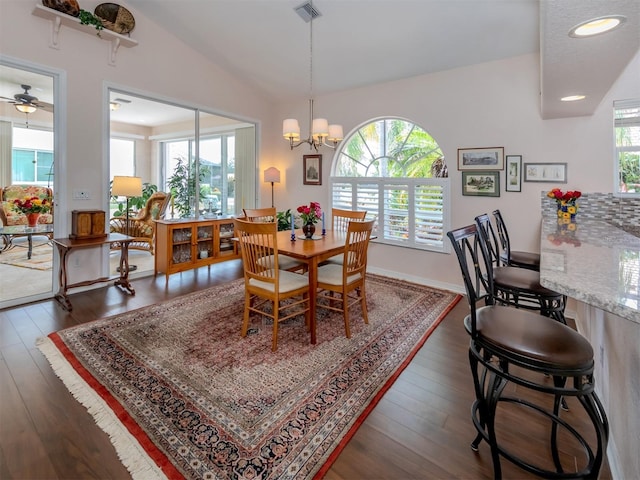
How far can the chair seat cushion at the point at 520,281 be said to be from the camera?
1906 millimetres

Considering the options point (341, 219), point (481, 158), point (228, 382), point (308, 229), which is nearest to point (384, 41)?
point (481, 158)

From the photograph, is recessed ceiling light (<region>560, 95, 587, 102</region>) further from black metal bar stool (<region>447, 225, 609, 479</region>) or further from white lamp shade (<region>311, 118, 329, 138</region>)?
white lamp shade (<region>311, 118, 329, 138</region>)

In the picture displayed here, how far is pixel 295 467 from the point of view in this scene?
4.97ft

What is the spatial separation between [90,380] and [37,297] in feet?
7.01

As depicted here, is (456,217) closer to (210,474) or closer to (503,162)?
(503,162)

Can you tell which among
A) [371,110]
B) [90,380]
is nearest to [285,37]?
[371,110]

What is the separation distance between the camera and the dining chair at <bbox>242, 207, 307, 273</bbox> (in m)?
3.33

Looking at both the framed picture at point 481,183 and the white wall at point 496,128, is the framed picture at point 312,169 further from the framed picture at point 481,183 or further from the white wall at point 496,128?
the framed picture at point 481,183

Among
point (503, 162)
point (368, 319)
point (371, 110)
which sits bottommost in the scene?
point (368, 319)

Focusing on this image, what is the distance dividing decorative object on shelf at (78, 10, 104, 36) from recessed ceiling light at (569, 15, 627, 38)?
434 cm

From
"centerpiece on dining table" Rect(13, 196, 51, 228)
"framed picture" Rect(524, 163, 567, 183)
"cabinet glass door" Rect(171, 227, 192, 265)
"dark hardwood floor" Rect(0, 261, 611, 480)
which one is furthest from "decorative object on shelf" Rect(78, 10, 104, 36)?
"framed picture" Rect(524, 163, 567, 183)

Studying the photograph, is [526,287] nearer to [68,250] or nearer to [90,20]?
[68,250]

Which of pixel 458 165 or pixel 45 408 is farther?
pixel 458 165

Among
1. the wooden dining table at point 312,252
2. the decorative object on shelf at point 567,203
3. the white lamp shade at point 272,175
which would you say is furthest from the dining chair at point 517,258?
the white lamp shade at point 272,175
